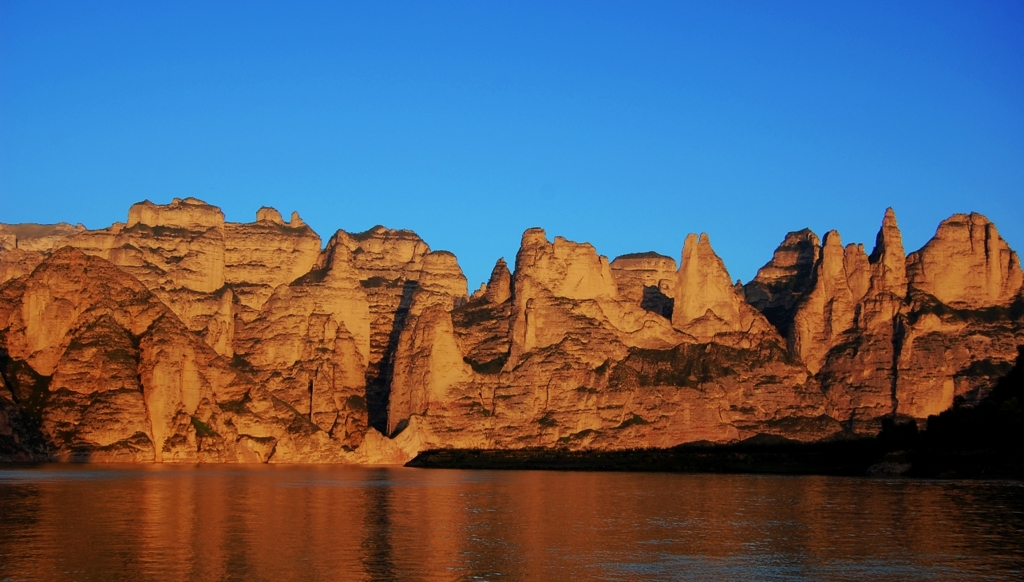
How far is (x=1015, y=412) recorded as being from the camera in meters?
182

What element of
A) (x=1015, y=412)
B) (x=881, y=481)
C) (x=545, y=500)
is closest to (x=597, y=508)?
(x=545, y=500)

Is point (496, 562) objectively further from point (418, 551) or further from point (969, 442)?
point (969, 442)

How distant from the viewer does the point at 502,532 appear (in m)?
99.9

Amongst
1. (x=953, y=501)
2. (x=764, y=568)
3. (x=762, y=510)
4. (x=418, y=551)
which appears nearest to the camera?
(x=764, y=568)

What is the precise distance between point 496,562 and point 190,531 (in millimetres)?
27372

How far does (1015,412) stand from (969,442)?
8.93 m

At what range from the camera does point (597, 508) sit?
126 m

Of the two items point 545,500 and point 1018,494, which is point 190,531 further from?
point 1018,494

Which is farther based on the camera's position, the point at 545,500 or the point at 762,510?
the point at 545,500

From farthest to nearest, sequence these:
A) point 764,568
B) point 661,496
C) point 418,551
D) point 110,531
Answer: point 661,496
point 110,531
point 418,551
point 764,568

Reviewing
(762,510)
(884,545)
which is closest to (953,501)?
(762,510)

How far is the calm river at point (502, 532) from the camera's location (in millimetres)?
76938

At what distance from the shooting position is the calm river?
252ft

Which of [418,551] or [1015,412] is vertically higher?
[1015,412]
